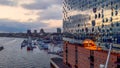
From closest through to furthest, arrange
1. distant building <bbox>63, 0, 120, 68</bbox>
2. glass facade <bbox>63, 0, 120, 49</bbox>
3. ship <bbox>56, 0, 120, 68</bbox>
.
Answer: ship <bbox>56, 0, 120, 68</bbox>
distant building <bbox>63, 0, 120, 68</bbox>
glass facade <bbox>63, 0, 120, 49</bbox>

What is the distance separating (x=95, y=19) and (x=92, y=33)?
2594 millimetres

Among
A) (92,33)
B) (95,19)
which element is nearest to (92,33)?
(92,33)

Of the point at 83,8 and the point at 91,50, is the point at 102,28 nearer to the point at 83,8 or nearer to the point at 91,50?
the point at 91,50

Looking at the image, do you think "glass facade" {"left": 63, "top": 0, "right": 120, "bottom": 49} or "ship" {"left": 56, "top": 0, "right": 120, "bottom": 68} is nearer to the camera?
"ship" {"left": 56, "top": 0, "right": 120, "bottom": 68}

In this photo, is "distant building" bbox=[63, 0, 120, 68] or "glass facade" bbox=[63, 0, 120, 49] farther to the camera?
"glass facade" bbox=[63, 0, 120, 49]

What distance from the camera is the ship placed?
1634 inches

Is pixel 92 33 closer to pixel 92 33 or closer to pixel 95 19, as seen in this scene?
pixel 92 33

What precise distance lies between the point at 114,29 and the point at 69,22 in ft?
88.9

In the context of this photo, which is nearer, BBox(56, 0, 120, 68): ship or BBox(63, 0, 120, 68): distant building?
BBox(56, 0, 120, 68): ship

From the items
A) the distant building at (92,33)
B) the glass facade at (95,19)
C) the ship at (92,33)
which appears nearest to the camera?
the ship at (92,33)

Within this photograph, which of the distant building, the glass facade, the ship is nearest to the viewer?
the ship

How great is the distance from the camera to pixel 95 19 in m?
49.4

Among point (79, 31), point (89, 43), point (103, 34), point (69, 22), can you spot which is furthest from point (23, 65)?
point (103, 34)

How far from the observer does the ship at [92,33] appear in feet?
136
